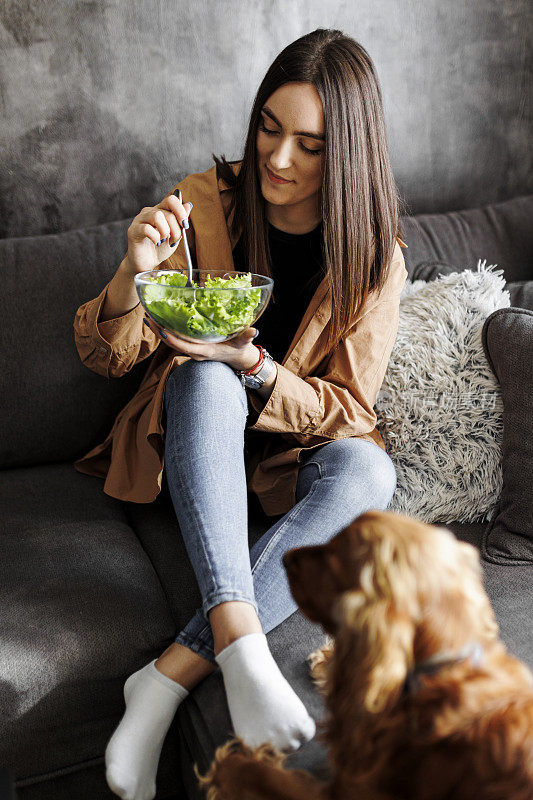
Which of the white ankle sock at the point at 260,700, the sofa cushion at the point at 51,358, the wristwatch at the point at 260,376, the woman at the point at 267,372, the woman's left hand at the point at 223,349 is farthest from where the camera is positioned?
the sofa cushion at the point at 51,358

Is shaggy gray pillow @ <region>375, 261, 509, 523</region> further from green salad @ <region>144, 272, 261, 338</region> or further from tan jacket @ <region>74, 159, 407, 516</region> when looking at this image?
green salad @ <region>144, 272, 261, 338</region>

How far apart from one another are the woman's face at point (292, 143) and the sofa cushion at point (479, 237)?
518 mm

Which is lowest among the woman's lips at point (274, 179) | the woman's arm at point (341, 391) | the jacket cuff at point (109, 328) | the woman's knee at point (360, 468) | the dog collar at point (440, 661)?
the woman's knee at point (360, 468)

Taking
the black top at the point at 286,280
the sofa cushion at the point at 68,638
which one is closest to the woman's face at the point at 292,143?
the black top at the point at 286,280

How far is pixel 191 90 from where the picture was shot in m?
1.84

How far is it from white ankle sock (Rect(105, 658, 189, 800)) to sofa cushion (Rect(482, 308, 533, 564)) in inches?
25.9

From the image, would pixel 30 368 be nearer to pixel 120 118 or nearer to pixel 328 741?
pixel 120 118

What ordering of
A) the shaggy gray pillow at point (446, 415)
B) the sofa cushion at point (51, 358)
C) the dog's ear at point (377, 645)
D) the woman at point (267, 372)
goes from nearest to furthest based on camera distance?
A: the dog's ear at point (377, 645)
the woman at point (267, 372)
the shaggy gray pillow at point (446, 415)
the sofa cushion at point (51, 358)

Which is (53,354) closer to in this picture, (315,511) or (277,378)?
(277,378)

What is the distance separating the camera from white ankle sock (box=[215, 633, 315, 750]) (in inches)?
34.9

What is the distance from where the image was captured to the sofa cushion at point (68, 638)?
1.06 metres

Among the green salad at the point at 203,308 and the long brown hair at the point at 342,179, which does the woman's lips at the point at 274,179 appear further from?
the green salad at the point at 203,308

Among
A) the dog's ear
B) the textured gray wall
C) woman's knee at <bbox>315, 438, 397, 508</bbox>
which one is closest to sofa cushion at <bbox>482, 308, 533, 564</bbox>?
woman's knee at <bbox>315, 438, 397, 508</bbox>

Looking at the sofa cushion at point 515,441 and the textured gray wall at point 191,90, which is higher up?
the textured gray wall at point 191,90
